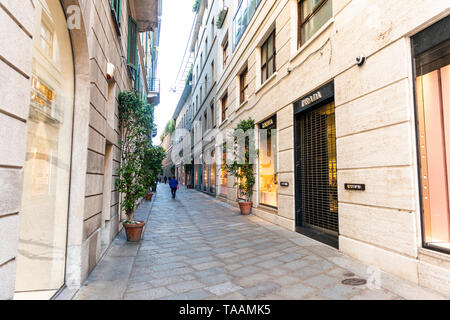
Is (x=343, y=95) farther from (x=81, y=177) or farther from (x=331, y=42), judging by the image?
(x=81, y=177)

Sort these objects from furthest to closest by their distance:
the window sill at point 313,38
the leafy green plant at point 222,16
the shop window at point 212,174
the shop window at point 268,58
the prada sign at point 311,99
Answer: the shop window at point 212,174 < the leafy green plant at point 222,16 < the shop window at point 268,58 < the prada sign at point 311,99 < the window sill at point 313,38

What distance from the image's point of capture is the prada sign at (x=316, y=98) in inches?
230

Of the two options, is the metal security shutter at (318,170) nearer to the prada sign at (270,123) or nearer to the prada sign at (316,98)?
the prada sign at (316,98)

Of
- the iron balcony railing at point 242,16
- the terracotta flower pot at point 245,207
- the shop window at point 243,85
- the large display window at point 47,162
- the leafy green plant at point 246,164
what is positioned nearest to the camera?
the large display window at point 47,162

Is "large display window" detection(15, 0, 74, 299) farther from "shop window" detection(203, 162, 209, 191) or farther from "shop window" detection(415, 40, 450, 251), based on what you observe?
"shop window" detection(203, 162, 209, 191)

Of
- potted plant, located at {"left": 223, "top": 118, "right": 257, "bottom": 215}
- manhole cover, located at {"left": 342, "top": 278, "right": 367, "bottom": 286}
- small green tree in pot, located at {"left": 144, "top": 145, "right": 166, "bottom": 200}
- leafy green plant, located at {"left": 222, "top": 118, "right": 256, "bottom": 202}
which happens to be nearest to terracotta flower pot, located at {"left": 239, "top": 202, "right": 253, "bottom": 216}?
potted plant, located at {"left": 223, "top": 118, "right": 257, "bottom": 215}

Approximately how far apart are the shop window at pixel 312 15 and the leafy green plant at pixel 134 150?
473cm

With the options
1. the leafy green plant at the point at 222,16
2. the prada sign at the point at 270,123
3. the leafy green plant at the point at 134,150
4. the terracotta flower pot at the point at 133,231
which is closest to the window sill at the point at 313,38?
the prada sign at the point at 270,123

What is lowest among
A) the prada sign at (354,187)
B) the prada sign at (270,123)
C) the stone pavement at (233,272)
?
the stone pavement at (233,272)

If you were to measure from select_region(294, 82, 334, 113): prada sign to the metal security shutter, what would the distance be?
0.19 metres

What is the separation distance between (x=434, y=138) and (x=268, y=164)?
5.94 m
